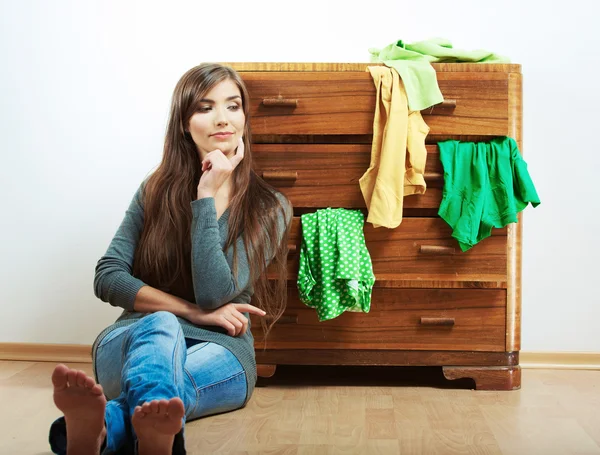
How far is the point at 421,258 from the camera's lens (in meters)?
2.27

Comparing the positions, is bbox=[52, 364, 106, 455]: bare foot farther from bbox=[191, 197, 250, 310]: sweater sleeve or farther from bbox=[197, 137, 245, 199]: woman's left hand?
bbox=[197, 137, 245, 199]: woman's left hand

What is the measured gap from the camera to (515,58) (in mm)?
2588

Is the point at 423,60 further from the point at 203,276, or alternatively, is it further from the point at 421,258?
the point at 203,276

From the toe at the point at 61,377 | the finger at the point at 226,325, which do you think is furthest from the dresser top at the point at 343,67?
the toe at the point at 61,377

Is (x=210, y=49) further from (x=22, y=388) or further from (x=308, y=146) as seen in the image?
(x=22, y=388)

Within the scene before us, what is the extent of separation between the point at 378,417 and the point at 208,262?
0.54 m

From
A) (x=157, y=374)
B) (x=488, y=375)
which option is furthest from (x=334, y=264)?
(x=157, y=374)

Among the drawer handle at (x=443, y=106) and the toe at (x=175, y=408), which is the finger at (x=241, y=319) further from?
the drawer handle at (x=443, y=106)

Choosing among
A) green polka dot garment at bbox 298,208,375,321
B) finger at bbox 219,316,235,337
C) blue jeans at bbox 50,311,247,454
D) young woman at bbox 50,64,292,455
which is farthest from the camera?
green polka dot garment at bbox 298,208,375,321

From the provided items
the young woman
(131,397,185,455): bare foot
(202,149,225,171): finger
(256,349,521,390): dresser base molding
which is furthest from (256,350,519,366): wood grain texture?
(131,397,185,455): bare foot

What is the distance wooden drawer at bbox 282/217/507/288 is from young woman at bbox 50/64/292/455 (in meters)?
0.24

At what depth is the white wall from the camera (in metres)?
2.59

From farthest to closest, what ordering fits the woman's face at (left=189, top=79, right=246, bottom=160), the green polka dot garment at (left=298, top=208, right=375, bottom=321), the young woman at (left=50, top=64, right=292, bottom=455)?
the green polka dot garment at (left=298, top=208, right=375, bottom=321) < the woman's face at (left=189, top=79, right=246, bottom=160) < the young woman at (left=50, top=64, right=292, bottom=455)

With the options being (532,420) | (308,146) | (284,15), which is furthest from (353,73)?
(532,420)
